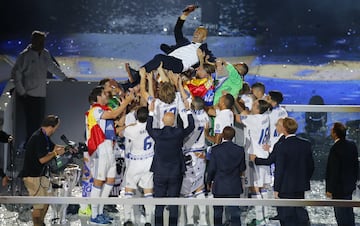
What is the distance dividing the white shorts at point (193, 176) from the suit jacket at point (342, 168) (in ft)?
3.62

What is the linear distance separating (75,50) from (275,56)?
9.04 ft

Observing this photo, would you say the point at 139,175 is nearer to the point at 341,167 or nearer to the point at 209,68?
the point at 209,68

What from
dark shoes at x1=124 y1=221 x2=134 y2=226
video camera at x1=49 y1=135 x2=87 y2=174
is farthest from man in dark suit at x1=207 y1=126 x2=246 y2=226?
video camera at x1=49 y1=135 x2=87 y2=174

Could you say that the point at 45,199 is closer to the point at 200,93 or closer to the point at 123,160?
the point at 123,160

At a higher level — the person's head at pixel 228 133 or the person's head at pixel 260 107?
the person's head at pixel 260 107

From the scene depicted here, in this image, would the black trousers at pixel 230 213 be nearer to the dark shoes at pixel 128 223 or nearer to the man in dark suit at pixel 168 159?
the man in dark suit at pixel 168 159

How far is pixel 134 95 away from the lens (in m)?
7.16

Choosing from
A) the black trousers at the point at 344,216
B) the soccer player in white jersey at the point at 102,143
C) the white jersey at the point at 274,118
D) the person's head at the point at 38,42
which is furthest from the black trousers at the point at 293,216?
the person's head at the point at 38,42

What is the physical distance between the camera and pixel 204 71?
7.50m

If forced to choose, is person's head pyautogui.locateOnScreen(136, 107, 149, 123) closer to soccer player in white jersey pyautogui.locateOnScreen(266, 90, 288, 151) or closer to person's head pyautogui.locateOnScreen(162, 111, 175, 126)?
person's head pyautogui.locateOnScreen(162, 111, 175, 126)

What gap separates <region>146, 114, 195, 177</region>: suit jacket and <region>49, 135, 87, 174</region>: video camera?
3.04ft

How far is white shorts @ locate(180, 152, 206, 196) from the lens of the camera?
22.1 ft

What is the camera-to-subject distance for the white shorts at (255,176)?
22.3ft

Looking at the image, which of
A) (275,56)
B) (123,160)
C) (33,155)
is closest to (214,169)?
(123,160)
